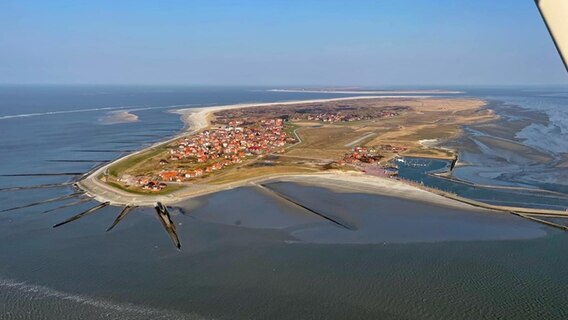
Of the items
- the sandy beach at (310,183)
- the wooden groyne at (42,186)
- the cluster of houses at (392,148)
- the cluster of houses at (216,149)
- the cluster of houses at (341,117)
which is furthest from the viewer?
the cluster of houses at (341,117)

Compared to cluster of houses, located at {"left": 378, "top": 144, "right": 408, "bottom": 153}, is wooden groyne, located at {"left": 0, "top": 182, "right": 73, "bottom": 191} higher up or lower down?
lower down

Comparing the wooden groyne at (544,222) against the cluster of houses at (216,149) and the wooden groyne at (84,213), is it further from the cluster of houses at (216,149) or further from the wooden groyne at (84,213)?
the wooden groyne at (84,213)

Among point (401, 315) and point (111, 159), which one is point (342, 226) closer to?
point (401, 315)

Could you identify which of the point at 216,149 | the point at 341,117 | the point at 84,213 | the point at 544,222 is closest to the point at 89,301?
the point at 84,213

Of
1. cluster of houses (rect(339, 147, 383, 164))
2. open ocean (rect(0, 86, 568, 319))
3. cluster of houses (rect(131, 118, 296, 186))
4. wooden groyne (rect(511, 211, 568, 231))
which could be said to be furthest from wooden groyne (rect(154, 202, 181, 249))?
wooden groyne (rect(511, 211, 568, 231))

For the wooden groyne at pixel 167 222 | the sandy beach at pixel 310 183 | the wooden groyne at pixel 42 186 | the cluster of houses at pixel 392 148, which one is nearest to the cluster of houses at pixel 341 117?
the cluster of houses at pixel 392 148

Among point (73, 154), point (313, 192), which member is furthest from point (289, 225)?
point (73, 154)

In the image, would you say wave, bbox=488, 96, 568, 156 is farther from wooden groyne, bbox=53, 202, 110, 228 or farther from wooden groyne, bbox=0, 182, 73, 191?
wooden groyne, bbox=0, 182, 73, 191
